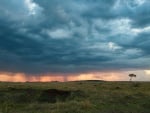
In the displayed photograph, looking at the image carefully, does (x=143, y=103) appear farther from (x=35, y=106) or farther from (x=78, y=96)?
(x=35, y=106)

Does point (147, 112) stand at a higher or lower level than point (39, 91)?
lower

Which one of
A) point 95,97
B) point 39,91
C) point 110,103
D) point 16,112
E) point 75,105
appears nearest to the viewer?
point 16,112

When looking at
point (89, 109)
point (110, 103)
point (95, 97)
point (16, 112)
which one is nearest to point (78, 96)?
point (95, 97)

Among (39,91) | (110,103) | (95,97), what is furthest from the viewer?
(39,91)

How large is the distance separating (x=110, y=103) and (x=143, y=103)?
15.3 ft

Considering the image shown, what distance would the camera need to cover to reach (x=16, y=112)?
29.1 meters

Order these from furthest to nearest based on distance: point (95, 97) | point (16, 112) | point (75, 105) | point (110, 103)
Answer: point (95, 97), point (110, 103), point (75, 105), point (16, 112)

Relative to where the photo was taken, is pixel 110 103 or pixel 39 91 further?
pixel 39 91

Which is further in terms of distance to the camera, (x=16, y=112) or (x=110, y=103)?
(x=110, y=103)

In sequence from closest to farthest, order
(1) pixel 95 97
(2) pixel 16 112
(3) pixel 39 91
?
(2) pixel 16 112, (1) pixel 95 97, (3) pixel 39 91

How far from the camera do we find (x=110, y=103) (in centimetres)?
3391

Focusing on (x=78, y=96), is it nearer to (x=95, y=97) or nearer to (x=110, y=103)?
(x=95, y=97)

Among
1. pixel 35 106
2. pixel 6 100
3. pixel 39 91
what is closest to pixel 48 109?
pixel 35 106

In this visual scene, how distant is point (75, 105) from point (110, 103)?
4781 mm
